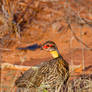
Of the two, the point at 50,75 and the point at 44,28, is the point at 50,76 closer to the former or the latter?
the point at 50,75

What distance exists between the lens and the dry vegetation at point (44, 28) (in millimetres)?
8375

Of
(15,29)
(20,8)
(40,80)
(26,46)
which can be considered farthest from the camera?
(20,8)

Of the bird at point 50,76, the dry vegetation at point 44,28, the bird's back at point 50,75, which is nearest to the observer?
the bird at point 50,76

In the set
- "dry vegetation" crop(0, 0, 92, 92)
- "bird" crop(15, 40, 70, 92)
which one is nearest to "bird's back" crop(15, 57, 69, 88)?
"bird" crop(15, 40, 70, 92)

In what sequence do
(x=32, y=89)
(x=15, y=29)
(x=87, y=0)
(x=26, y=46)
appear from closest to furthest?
(x=32, y=89) → (x=15, y=29) → (x=26, y=46) → (x=87, y=0)

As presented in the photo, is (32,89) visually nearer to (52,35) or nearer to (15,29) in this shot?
(15,29)

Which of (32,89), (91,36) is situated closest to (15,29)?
(91,36)

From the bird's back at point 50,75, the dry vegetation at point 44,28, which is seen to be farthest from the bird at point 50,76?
the dry vegetation at point 44,28

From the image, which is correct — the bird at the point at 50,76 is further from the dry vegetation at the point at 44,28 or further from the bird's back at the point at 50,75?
the dry vegetation at the point at 44,28

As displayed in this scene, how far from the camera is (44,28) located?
1067cm

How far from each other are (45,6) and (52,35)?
1.61 meters

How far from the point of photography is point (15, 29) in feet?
28.0

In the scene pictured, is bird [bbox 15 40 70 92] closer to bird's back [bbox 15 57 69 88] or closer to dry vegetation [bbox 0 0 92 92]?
bird's back [bbox 15 57 69 88]

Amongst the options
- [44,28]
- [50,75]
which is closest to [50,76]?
[50,75]
